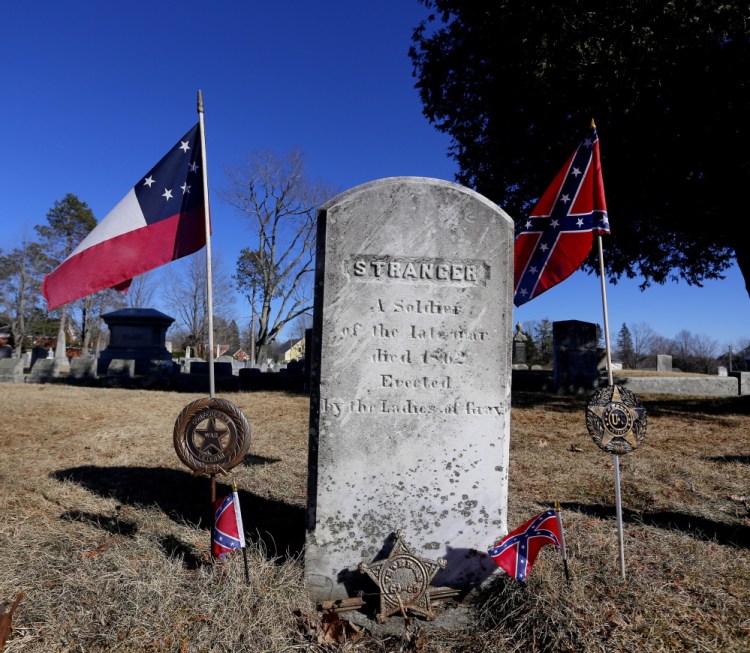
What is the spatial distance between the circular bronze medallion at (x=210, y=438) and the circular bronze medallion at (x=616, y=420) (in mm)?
2419

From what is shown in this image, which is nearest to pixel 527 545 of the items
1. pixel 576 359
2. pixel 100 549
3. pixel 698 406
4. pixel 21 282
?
pixel 100 549

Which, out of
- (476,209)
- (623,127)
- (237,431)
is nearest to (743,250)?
(623,127)

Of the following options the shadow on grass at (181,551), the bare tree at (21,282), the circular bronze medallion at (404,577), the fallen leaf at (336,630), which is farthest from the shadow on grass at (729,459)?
the bare tree at (21,282)

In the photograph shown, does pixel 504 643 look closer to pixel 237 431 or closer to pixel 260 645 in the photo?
pixel 260 645

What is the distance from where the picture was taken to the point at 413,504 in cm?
350

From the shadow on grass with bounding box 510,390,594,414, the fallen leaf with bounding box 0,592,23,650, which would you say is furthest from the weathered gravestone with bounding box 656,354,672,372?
the fallen leaf with bounding box 0,592,23,650

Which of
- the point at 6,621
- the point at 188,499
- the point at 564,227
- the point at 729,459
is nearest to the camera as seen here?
the point at 6,621

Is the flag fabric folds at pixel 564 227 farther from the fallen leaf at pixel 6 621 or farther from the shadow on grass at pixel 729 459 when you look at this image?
the shadow on grass at pixel 729 459

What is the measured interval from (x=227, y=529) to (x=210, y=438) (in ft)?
2.15

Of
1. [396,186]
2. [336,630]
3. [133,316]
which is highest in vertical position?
[133,316]

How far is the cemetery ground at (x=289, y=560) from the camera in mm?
2768

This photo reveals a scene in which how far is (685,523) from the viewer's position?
448 centimetres

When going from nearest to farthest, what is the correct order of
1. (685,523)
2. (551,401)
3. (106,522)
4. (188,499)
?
(106,522)
(685,523)
(188,499)
(551,401)

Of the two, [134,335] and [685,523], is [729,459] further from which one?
[134,335]
